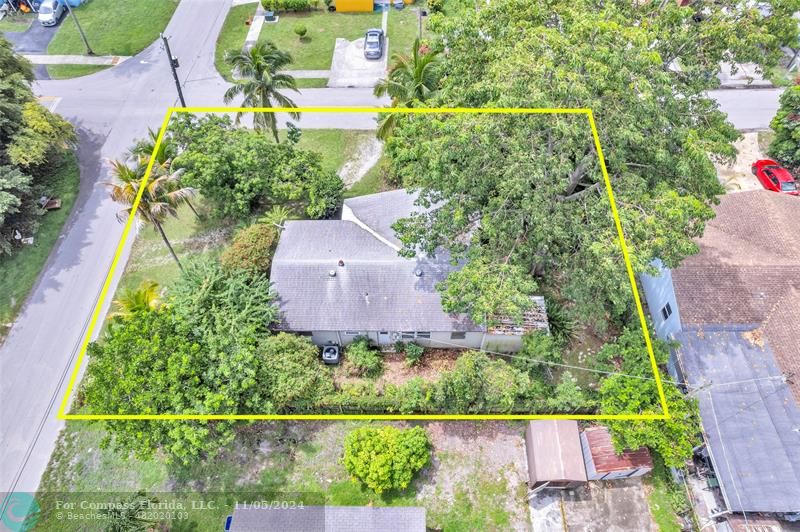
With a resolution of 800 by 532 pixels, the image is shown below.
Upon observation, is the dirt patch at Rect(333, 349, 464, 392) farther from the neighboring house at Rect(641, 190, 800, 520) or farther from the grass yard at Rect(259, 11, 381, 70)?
the grass yard at Rect(259, 11, 381, 70)

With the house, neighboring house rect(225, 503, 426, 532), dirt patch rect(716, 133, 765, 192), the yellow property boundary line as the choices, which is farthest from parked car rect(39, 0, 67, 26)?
dirt patch rect(716, 133, 765, 192)

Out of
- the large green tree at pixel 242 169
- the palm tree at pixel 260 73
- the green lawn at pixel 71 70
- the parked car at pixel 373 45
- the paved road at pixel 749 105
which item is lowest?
the large green tree at pixel 242 169

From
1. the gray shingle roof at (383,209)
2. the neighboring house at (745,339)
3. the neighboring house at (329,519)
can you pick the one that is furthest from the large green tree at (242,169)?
the neighboring house at (745,339)

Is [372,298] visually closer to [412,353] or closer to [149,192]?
[412,353]

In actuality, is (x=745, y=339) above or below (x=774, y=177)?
below

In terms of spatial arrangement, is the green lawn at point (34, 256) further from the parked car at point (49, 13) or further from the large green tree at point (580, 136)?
the large green tree at point (580, 136)

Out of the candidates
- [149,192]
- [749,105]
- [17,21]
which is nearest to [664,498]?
[149,192]
